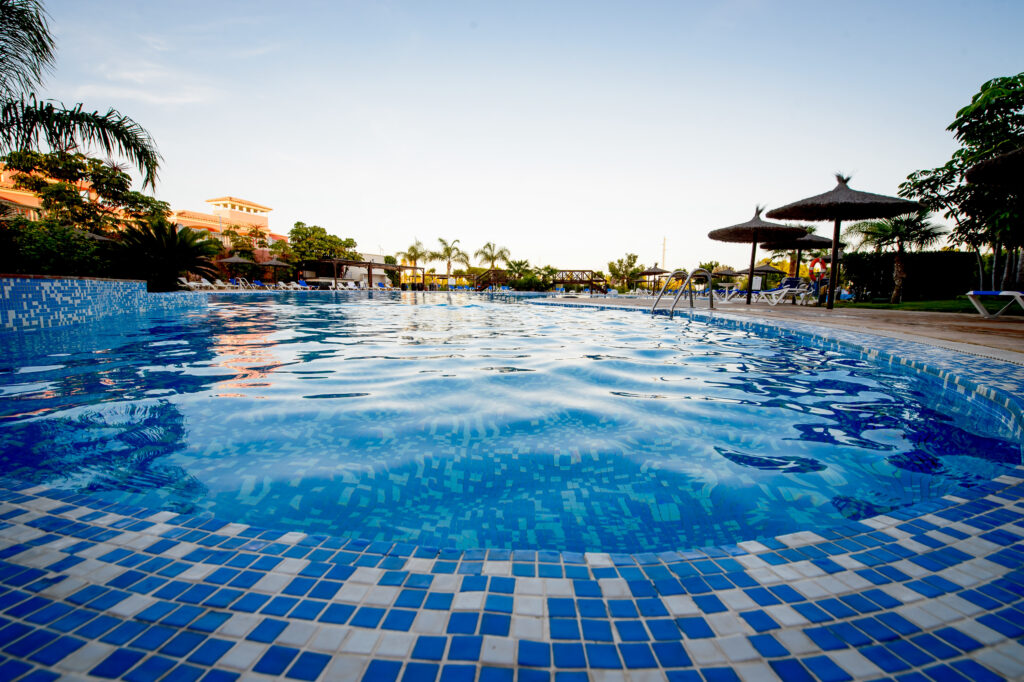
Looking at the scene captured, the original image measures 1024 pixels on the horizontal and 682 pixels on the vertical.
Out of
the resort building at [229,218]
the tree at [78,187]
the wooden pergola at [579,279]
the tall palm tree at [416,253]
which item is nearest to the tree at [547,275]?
the wooden pergola at [579,279]

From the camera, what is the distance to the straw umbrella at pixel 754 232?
13.1 m

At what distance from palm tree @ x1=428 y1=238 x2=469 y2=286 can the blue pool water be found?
35.1m

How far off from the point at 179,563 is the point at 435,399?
258 centimetres

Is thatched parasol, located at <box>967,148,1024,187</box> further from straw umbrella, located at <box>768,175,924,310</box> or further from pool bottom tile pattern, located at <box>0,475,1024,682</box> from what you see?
pool bottom tile pattern, located at <box>0,475,1024,682</box>

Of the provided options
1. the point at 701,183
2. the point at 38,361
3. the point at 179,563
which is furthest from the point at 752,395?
the point at 701,183

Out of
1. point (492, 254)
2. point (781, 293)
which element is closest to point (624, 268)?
point (492, 254)

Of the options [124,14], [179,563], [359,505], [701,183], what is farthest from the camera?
[701,183]

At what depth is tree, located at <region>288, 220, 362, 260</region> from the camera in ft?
125

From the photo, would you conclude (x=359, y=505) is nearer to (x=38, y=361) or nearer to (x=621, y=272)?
(x=38, y=361)

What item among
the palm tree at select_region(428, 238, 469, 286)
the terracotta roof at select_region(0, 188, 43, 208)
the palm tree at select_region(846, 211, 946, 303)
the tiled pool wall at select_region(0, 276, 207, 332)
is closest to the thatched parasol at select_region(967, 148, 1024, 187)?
the palm tree at select_region(846, 211, 946, 303)

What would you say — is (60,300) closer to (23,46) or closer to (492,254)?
(23,46)

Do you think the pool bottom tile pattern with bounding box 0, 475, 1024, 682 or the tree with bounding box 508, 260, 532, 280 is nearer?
the pool bottom tile pattern with bounding box 0, 475, 1024, 682

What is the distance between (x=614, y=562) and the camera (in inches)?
51.9

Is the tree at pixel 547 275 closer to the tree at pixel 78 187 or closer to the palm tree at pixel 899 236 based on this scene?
the palm tree at pixel 899 236
